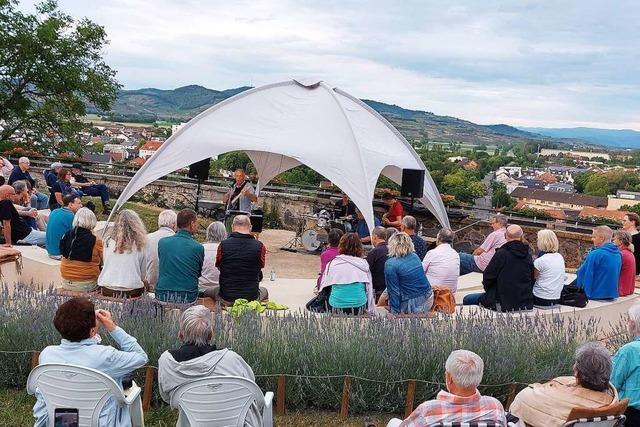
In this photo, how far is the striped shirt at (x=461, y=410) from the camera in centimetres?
314

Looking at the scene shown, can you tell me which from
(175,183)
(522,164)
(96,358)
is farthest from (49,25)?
(522,164)

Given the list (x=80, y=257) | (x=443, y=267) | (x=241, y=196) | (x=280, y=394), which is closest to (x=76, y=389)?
(x=280, y=394)

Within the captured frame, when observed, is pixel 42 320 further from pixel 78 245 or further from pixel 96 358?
pixel 96 358

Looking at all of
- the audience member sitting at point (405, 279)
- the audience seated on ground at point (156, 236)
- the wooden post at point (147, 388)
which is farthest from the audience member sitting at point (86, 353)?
the audience member sitting at point (405, 279)

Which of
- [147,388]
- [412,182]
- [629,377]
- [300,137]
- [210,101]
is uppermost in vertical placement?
[210,101]

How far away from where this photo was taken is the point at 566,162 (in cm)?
11825

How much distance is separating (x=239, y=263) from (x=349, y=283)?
103 cm

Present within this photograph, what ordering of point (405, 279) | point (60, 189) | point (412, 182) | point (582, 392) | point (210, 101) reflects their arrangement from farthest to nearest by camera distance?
1. point (210, 101)
2. point (412, 182)
3. point (60, 189)
4. point (405, 279)
5. point (582, 392)

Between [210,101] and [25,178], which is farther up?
[210,101]

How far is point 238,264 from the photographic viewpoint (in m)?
6.06

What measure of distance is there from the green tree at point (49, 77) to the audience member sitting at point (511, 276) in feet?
62.0

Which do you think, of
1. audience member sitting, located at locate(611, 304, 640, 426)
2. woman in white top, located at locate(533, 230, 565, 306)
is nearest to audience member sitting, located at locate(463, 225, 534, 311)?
woman in white top, located at locate(533, 230, 565, 306)

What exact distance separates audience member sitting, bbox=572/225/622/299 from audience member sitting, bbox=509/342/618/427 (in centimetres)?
400

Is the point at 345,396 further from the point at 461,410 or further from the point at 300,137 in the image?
the point at 300,137
